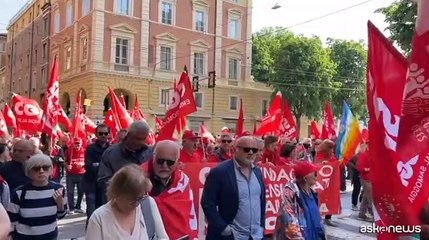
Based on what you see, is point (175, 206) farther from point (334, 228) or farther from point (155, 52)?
point (155, 52)

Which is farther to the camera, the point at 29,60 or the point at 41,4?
the point at 29,60

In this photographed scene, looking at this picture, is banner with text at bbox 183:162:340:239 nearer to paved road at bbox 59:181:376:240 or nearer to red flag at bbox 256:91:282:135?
paved road at bbox 59:181:376:240

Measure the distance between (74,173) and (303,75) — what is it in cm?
3586

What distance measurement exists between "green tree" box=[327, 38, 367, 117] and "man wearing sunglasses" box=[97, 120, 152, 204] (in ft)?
152

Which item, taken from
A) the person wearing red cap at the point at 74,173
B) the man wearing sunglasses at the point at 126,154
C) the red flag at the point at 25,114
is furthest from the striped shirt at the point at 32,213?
the red flag at the point at 25,114

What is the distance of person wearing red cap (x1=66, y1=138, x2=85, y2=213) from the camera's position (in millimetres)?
11102

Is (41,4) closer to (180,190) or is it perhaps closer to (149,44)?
(149,44)

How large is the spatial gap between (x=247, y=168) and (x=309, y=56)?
137 ft

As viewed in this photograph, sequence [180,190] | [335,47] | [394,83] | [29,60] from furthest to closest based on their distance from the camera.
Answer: [29,60] < [335,47] < [180,190] < [394,83]

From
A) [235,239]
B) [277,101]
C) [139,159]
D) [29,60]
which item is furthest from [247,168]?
[29,60]

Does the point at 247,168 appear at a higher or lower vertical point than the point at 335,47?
lower

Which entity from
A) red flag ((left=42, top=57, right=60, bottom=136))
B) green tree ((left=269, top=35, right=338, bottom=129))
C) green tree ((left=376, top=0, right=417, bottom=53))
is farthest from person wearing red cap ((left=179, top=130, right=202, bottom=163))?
green tree ((left=269, top=35, right=338, bottom=129))

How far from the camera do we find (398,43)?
1806 centimetres

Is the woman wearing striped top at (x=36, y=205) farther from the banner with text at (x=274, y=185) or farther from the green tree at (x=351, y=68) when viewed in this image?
the green tree at (x=351, y=68)
